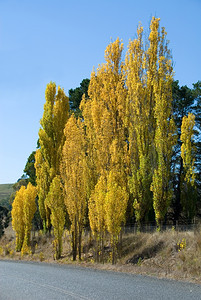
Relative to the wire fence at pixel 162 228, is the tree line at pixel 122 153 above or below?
above

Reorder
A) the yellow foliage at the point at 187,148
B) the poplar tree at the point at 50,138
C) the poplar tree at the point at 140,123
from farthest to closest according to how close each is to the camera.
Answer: the poplar tree at the point at 50,138, the yellow foliage at the point at 187,148, the poplar tree at the point at 140,123

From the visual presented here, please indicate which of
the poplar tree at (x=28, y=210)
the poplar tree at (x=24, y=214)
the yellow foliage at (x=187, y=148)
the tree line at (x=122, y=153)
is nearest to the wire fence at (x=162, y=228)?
the tree line at (x=122, y=153)

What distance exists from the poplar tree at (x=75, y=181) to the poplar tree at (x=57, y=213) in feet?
3.56

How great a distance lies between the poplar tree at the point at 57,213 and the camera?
76.6ft

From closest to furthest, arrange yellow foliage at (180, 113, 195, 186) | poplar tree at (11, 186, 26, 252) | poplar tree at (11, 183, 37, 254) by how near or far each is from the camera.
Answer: yellow foliage at (180, 113, 195, 186)
poplar tree at (11, 183, 37, 254)
poplar tree at (11, 186, 26, 252)

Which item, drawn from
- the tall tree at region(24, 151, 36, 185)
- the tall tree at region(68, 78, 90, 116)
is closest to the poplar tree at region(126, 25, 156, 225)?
the tall tree at region(68, 78, 90, 116)

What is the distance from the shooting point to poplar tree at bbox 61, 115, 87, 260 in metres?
21.7

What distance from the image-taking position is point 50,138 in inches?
1199

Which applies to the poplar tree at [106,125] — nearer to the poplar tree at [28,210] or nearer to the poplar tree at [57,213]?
the poplar tree at [57,213]

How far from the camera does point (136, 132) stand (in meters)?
22.6

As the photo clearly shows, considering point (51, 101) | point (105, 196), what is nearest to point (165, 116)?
point (105, 196)

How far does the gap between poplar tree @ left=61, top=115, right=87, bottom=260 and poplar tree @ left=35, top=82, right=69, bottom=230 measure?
653 cm

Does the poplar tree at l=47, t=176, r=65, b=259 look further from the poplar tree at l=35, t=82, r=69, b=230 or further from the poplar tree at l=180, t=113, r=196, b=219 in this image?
the poplar tree at l=180, t=113, r=196, b=219

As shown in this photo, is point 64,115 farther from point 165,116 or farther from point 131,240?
point 131,240
